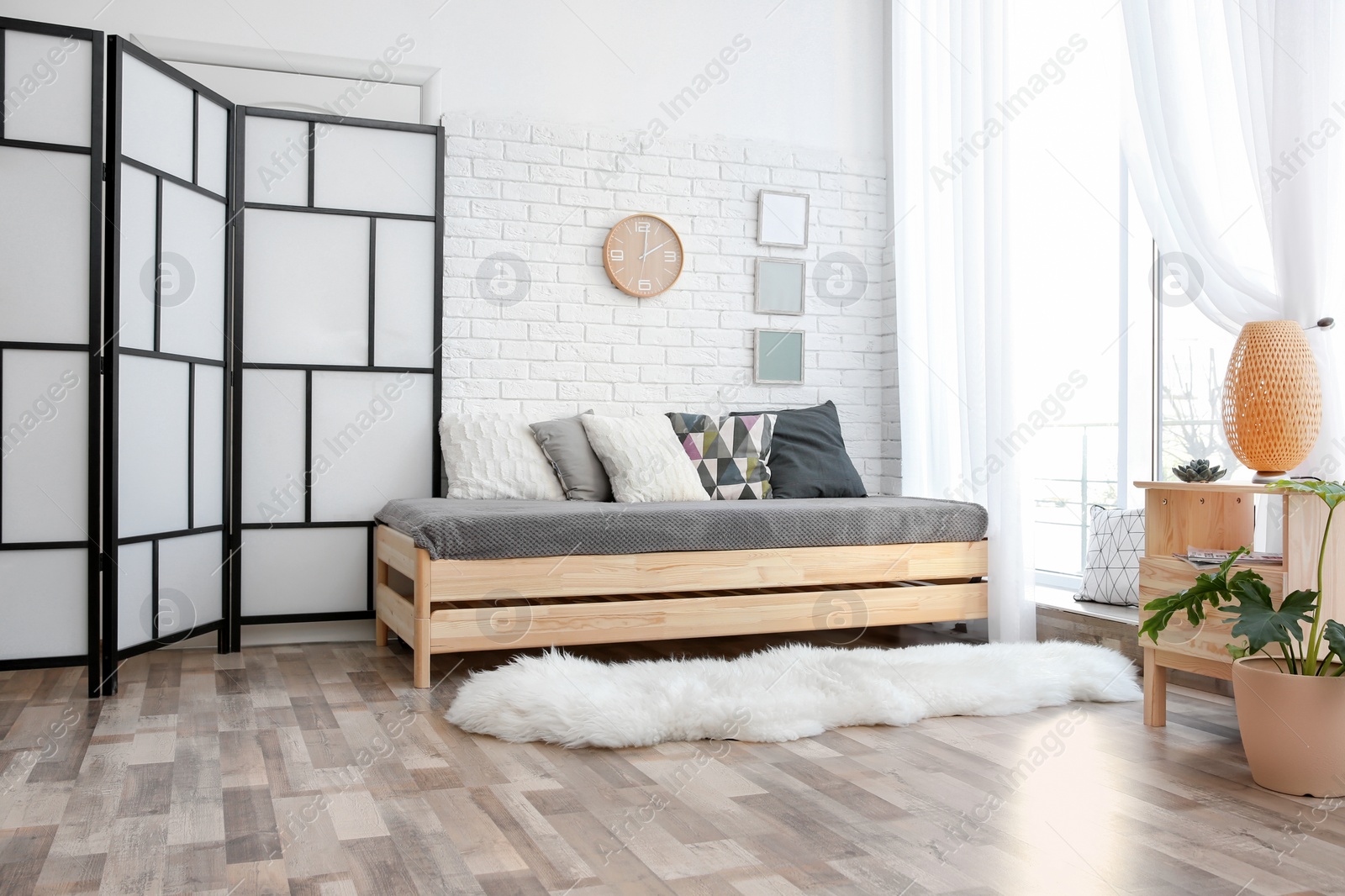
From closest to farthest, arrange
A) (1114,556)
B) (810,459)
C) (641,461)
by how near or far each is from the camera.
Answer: (1114,556) < (641,461) < (810,459)

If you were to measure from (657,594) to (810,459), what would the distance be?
3.31 feet

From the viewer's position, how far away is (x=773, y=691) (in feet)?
8.77

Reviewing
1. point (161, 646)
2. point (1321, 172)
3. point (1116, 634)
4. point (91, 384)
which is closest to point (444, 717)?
point (161, 646)

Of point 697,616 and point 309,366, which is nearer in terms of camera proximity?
point 697,616

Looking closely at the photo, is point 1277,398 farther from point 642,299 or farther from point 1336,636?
point 642,299

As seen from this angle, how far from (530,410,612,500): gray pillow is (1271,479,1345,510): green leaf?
6.91 feet

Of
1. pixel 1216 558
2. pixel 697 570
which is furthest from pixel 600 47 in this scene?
pixel 1216 558

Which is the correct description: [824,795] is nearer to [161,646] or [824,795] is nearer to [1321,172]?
[1321,172]

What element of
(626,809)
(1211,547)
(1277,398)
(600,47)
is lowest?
(626,809)

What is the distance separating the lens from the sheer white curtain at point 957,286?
3580 millimetres

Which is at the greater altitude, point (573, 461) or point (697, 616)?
point (573, 461)

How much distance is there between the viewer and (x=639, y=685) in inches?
106

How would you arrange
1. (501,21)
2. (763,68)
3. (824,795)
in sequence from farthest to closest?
(763,68)
(501,21)
(824,795)

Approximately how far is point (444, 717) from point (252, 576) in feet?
4.34
